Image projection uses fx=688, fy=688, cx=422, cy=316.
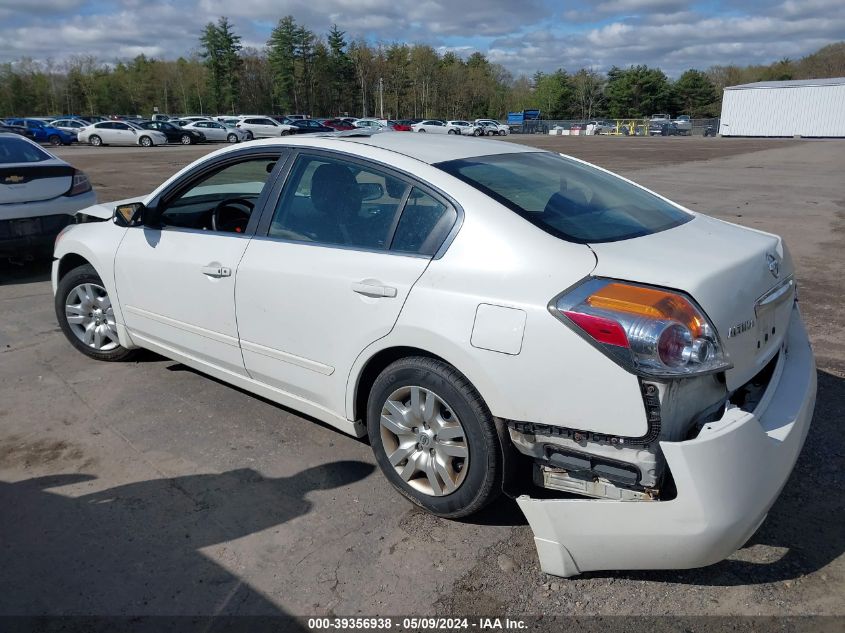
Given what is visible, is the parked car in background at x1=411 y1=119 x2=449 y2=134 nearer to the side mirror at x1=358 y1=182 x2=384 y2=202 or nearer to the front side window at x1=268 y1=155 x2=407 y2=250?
the front side window at x1=268 y1=155 x2=407 y2=250

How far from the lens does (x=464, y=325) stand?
8.82 feet

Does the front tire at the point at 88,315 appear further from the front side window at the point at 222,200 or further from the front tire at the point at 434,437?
the front tire at the point at 434,437

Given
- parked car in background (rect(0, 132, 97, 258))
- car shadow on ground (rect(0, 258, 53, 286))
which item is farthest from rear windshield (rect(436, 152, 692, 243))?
car shadow on ground (rect(0, 258, 53, 286))

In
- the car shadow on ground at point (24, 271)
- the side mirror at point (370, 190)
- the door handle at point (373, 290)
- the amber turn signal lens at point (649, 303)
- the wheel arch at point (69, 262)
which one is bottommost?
the car shadow on ground at point (24, 271)

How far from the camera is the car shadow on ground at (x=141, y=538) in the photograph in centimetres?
260

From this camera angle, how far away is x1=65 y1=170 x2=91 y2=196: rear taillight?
25.2 feet

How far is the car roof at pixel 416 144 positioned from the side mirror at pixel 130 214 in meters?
0.91

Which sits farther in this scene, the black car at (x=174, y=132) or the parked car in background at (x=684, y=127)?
the parked car in background at (x=684, y=127)

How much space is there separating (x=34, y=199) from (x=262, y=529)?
5.85 metres

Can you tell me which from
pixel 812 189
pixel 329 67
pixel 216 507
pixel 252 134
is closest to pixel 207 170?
pixel 216 507

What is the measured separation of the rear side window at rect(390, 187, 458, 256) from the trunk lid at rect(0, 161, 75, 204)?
19.0 ft

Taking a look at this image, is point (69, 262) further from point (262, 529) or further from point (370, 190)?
point (262, 529)

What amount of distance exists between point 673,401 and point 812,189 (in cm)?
1683

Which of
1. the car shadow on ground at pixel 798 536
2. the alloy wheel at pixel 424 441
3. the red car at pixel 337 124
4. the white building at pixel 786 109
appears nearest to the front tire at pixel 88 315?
the alloy wheel at pixel 424 441
